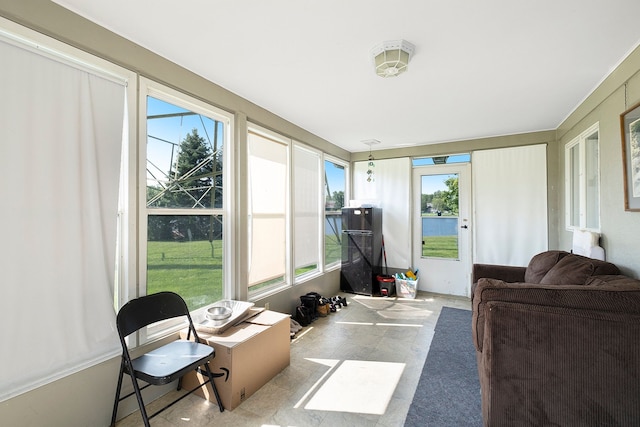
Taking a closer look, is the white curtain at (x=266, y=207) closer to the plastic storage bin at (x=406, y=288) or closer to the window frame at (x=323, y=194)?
the window frame at (x=323, y=194)

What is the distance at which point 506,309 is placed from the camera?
5.11 ft

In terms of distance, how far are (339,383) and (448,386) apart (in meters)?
0.85

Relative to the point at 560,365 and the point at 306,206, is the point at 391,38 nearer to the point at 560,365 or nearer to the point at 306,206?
the point at 560,365

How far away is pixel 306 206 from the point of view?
13.8 ft

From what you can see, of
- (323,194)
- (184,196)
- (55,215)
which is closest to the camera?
(55,215)

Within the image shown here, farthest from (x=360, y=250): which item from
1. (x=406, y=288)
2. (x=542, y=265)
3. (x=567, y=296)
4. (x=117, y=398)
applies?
(x=117, y=398)

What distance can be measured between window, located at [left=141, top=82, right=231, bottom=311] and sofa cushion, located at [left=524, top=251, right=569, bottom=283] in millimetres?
2933

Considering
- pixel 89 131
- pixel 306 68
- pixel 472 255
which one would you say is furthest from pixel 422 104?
pixel 89 131

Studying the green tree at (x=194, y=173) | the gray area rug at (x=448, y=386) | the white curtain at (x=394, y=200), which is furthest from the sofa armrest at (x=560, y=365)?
the white curtain at (x=394, y=200)

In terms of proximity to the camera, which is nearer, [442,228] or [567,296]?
[567,296]

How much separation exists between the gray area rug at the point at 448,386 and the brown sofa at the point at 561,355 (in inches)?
14.9

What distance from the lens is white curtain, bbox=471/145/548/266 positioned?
410cm

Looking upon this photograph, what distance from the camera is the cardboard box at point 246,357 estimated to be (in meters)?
2.02

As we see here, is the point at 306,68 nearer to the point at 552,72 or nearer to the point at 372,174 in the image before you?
the point at 552,72
